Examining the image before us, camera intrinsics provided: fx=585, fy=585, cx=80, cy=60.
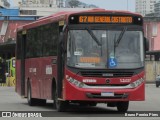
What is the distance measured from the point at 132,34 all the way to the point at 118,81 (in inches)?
63.9

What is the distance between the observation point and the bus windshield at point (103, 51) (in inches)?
709

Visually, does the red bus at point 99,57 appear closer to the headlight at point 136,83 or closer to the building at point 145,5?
the headlight at point 136,83

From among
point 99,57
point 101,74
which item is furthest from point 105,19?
point 101,74

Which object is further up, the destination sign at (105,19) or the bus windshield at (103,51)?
the destination sign at (105,19)

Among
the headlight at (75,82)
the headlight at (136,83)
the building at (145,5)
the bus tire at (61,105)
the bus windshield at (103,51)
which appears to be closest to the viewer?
A: the headlight at (75,82)

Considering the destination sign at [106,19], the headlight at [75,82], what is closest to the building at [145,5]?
the destination sign at [106,19]

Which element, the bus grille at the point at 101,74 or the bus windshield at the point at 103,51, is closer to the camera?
the bus grille at the point at 101,74

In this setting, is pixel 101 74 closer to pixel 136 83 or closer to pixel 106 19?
pixel 136 83

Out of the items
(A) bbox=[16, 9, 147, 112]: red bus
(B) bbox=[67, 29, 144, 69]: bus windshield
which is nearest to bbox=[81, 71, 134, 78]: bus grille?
(A) bbox=[16, 9, 147, 112]: red bus

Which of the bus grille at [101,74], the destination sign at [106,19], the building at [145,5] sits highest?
the building at [145,5]

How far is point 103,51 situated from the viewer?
18078 millimetres

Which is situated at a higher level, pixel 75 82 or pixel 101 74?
pixel 101 74

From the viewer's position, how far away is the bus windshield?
1800cm

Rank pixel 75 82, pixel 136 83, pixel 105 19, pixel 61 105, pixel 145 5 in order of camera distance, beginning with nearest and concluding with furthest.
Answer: pixel 75 82 → pixel 136 83 → pixel 105 19 → pixel 61 105 → pixel 145 5
